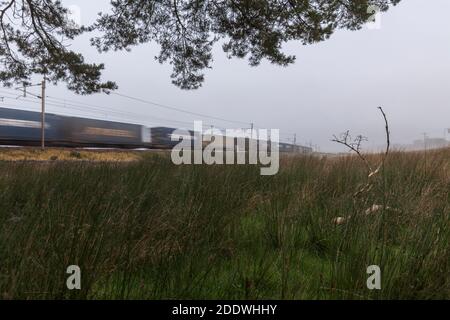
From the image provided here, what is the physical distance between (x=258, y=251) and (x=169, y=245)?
0.63 m

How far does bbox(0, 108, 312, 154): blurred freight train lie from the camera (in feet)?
66.3

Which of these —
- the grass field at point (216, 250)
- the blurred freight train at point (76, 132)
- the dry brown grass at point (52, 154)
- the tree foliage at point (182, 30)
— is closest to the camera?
the grass field at point (216, 250)

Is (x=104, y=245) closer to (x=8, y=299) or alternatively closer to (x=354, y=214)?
(x=8, y=299)

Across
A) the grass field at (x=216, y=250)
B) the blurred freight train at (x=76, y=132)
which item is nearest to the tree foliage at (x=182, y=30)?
the grass field at (x=216, y=250)

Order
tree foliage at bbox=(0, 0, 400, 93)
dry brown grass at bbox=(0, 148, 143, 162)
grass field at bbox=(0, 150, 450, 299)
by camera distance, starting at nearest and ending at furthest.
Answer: grass field at bbox=(0, 150, 450, 299) → tree foliage at bbox=(0, 0, 400, 93) → dry brown grass at bbox=(0, 148, 143, 162)

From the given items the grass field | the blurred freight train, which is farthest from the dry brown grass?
the grass field

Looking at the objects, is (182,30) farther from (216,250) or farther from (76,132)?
(76,132)

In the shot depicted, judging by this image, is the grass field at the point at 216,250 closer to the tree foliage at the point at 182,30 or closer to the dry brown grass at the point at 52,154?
the tree foliage at the point at 182,30

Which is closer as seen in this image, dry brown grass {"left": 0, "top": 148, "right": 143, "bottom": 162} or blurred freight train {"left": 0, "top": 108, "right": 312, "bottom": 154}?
dry brown grass {"left": 0, "top": 148, "right": 143, "bottom": 162}

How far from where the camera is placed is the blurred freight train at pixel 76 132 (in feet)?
66.3

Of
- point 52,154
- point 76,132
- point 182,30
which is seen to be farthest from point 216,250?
point 76,132

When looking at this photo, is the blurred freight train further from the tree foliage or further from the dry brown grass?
the tree foliage

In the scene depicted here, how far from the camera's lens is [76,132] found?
24.1m
